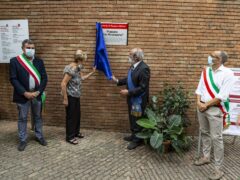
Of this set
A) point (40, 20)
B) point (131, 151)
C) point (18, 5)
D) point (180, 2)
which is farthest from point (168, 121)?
point (18, 5)

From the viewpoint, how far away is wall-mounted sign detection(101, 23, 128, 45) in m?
6.26

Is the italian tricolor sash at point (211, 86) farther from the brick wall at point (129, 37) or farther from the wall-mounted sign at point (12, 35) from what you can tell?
the wall-mounted sign at point (12, 35)

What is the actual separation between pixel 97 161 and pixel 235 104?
8.95ft

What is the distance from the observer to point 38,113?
19.0ft

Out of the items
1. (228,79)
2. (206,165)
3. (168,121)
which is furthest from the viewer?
(168,121)

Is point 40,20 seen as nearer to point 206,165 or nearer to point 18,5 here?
point 18,5

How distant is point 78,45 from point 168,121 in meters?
2.52

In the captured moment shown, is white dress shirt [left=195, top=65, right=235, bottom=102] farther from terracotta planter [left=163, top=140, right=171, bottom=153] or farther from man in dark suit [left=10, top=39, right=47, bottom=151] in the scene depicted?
man in dark suit [left=10, top=39, right=47, bottom=151]

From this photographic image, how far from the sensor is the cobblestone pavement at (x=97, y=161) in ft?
15.5

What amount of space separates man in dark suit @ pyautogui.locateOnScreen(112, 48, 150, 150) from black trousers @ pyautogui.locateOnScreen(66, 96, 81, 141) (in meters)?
0.96

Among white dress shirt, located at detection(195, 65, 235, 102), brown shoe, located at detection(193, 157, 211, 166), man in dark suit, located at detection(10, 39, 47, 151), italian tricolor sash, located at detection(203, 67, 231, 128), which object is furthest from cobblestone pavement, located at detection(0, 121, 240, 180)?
white dress shirt, located at detection(195, 65, 235, 102)

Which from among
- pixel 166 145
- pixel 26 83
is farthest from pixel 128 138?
pixel 26 83

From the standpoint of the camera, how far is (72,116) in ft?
19.4

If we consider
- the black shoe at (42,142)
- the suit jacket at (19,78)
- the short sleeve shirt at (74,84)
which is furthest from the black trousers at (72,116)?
the suit jacket at (19,78)
